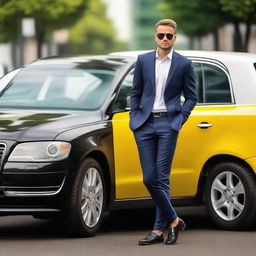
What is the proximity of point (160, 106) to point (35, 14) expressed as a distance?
127ft

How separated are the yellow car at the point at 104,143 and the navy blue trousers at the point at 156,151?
27.2 inches

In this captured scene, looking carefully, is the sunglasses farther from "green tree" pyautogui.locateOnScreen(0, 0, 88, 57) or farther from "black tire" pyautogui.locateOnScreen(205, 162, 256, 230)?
"green tree" pyautogui.locateOnScreen(0, 0, 88, 57)

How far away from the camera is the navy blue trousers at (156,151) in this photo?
8953mm

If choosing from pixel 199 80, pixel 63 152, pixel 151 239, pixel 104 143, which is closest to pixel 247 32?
pixel 199 80

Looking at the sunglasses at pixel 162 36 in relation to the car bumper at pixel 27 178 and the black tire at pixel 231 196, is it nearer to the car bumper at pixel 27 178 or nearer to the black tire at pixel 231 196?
the car bumper at pixel 27 178

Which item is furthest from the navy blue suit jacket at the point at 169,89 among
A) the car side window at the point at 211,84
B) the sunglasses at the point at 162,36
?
the car side window at the point at 211,84

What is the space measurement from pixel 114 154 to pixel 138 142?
93 cm

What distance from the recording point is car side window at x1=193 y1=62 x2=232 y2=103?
10.6 metres

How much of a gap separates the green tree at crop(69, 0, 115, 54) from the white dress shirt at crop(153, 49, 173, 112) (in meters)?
113

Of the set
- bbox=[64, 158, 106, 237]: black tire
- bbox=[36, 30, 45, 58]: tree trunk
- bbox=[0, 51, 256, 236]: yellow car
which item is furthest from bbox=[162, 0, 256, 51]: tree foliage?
bbox=[64, 158, 106, 237]: black tire

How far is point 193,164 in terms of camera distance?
33.8 feet

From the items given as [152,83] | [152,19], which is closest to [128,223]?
[152,83]

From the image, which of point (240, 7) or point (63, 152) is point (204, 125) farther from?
point (240, 7)

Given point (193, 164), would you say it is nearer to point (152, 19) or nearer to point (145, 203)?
point (145, 203)
